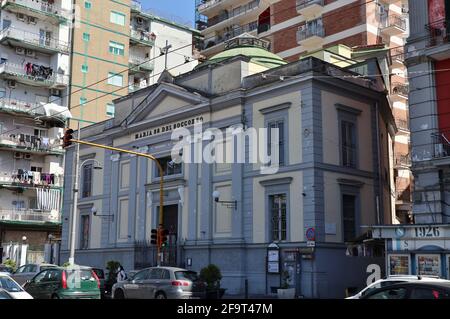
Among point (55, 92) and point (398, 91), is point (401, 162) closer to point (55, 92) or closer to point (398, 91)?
point (398, 91)

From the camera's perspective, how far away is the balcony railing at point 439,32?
70.5ft

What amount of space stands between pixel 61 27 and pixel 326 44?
89.6 ft

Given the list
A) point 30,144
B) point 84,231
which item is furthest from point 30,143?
point 84,231

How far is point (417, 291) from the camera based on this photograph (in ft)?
30.4

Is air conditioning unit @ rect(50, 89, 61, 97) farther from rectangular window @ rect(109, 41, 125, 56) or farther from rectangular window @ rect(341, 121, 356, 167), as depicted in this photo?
rectangular window @ rect(341, 121, 356, 167)

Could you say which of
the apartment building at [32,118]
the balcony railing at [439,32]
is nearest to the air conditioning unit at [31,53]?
the apartment building at [32,118]

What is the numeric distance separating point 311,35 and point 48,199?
28471mm

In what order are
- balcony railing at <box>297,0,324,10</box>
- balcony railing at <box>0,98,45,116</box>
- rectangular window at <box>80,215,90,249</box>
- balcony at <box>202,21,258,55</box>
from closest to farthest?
1. rectangular window at <box>80,215,90,249</box>
2. balcony railing at <box>297,0,324,10</box>
3. balcony railing at <box>0,98,45,116</box>
4. balcony at <box>202,21,258,55</box>

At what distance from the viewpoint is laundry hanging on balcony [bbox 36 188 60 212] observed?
174 feet

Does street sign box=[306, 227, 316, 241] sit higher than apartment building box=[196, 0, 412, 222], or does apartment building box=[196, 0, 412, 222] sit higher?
apartment building box=[196, 0, 412, 222]

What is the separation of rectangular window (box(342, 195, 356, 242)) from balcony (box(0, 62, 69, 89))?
3589cm

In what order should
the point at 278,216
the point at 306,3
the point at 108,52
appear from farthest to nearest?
the point at 108,52
the point at 306,3
the point at 278,216

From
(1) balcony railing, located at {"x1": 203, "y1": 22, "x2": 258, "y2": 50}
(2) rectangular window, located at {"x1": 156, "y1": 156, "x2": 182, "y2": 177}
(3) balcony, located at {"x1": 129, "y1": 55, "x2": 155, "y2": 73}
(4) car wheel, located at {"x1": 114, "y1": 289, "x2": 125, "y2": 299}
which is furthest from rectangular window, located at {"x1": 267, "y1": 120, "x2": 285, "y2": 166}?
(3) balcony, located at {"x1": 129, "y1": 55, "x2": 155, "y2": 73}
